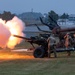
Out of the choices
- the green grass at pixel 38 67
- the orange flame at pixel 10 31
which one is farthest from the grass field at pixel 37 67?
the orange flame at pixel 10 31

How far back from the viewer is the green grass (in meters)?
19.7

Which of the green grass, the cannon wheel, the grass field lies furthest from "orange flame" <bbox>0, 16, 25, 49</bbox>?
the green grass

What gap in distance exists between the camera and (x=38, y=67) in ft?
71.8

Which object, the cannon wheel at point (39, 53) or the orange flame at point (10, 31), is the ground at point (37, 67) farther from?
the orange flame at point (10, 31)

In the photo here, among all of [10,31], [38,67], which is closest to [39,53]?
[10,31]

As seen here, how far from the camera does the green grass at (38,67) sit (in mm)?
19688

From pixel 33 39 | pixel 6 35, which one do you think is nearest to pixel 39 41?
pixel 33 39

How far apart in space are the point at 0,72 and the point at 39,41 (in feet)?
27.1

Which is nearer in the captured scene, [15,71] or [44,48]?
[15,71]

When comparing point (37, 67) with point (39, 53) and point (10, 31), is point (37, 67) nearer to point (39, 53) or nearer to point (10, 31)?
point (39, 53)

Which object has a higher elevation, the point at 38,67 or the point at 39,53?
the point at 39,53

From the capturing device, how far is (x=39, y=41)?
2769 centimetres

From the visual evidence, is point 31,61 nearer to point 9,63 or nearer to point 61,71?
point 9,63

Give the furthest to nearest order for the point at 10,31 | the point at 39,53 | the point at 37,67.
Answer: the point at 10,31
the point at 39,53
the point at 37,67
